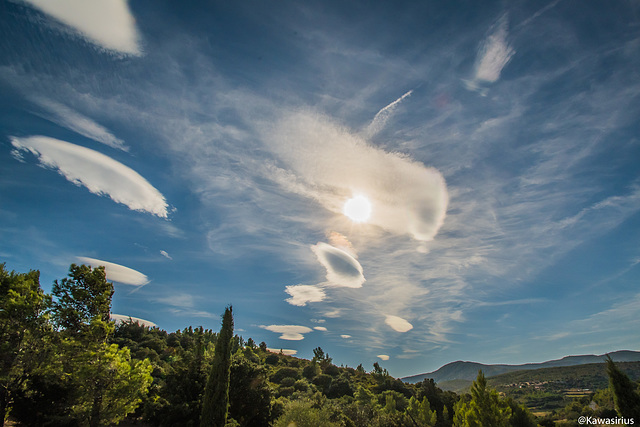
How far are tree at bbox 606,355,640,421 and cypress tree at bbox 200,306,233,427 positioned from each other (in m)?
36.1

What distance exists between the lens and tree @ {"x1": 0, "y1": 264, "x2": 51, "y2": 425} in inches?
723

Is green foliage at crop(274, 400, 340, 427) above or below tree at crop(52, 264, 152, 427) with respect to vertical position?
below

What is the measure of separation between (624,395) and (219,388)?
3712 cm

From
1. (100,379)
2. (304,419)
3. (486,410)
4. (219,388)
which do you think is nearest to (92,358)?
(100,379)

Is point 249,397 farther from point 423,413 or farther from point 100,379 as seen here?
point 423,413

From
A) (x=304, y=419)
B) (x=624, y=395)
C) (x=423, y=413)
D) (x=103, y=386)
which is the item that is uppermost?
(x=103, y=386)

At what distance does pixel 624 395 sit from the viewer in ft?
86.4

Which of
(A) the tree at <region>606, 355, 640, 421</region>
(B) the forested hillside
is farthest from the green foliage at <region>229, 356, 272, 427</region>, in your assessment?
(A) the tree at <region>606, 355, 640, 421</region>

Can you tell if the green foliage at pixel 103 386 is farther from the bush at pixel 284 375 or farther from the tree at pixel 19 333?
the bush at pixel 284 375

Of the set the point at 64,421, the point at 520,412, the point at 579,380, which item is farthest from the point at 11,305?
the point at 579,380

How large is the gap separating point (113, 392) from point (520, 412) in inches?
1385

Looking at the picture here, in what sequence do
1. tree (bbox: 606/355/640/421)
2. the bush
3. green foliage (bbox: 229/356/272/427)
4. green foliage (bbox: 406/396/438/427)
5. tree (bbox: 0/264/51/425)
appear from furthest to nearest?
the bush < green foliage (bbox: 406/396/438/427) < green foliage (bbox: 229/356/272/427) < tree (bbox: 606/355/640/421) < tree (bbox: 0/264/51/425)

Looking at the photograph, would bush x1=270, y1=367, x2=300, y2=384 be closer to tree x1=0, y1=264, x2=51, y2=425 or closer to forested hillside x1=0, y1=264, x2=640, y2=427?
forested hillside x1=0, y1=264, x2=640, y2=427

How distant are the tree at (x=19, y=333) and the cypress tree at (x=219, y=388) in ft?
39.8
